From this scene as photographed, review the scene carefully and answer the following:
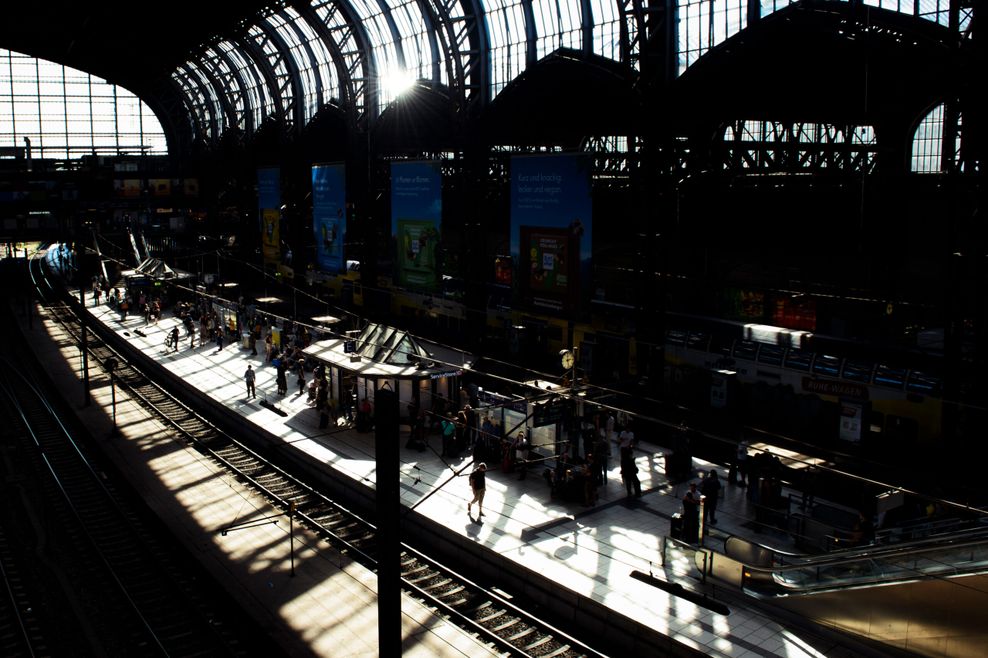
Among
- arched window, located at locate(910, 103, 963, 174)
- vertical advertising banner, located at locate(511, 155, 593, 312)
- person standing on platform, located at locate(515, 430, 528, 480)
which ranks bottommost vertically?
person standing on platform, located at locate(515, 430, 528, 480)

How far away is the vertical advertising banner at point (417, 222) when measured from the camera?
34500 mm

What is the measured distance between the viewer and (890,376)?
79.2 feet

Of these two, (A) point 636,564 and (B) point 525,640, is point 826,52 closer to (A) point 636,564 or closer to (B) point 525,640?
(A) point 636,564

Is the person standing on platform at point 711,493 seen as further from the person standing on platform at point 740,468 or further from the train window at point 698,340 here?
the train window at point 698,340

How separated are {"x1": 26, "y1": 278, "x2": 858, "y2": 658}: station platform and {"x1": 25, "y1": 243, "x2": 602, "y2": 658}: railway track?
0.58 meters

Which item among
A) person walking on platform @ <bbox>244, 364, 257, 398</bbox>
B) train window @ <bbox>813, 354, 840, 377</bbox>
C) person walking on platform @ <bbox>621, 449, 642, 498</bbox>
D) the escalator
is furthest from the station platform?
train window @ <bbox>813, 354, 840, 377</bbox>

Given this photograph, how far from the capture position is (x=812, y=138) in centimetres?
3712

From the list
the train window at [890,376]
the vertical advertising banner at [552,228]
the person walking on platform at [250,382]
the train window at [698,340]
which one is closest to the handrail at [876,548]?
the train window at [890,376]

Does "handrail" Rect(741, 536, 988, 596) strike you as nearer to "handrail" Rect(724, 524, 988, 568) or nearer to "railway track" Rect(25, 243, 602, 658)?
"handrail" Rect(724, 524, 988, 568)

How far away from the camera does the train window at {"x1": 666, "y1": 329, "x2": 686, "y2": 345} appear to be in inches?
1192

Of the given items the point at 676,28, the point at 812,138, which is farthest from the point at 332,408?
the point at 812,138

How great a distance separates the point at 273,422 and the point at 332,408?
2009 millimetres

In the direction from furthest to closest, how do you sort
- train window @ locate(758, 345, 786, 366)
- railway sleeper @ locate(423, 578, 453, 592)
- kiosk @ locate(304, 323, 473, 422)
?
train window @ locate(758, 345, 786, 366), kiosk @ locate(304, 323, 473, 422), railway sleeper @ locate(423, 578, 453, 592)

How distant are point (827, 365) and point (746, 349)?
304 centimetres
